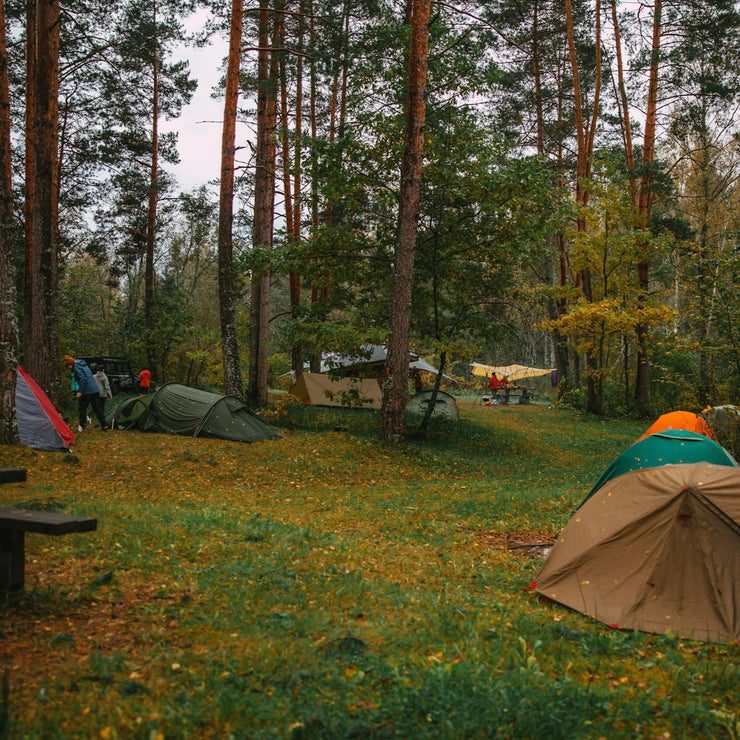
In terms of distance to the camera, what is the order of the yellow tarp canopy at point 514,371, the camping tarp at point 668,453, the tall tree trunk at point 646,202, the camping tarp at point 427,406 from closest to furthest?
the camping tarp at point 668,453, the camping tarp at point 427,406, the tall tree trunk at point 646,202, the yellow tarp canopy at point 514,371

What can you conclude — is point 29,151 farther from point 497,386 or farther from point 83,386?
point 497,386

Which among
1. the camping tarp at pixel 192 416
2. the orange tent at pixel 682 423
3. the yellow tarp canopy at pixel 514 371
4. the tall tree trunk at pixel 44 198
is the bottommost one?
the camping tarp at pixel 192 416

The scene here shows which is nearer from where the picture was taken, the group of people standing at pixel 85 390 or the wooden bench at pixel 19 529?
the wooden bench at pixel 19 529

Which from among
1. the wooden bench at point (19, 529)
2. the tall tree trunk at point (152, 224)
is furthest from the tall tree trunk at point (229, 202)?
the wooden bench at point (19, 529)

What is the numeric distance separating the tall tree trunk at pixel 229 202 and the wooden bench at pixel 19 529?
11.7 metres

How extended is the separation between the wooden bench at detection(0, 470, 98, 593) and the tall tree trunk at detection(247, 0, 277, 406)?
480 inches

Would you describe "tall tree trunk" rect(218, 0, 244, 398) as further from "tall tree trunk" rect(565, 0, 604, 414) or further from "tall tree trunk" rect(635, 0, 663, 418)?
"tall tree trunk" rect(635, 0, 663, 418)

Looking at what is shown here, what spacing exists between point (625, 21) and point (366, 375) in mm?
16731

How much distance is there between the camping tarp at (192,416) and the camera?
→ 14.5m

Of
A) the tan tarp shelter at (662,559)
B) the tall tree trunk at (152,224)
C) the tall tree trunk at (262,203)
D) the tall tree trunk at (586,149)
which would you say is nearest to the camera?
the tan tarp shelter at (662,559)

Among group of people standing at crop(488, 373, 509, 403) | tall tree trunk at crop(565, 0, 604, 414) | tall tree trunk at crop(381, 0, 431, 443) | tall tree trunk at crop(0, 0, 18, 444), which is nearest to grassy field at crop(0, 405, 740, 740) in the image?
tall tree trunk at crop(0, 0, 18, 444)

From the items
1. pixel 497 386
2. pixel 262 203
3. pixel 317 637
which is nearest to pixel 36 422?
pixel 317 637

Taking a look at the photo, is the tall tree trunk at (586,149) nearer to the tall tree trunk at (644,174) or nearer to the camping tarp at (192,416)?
the tall tree trunk at (644,174)

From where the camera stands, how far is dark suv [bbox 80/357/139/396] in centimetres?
2431
